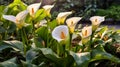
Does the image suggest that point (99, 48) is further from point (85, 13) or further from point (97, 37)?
point (85, 13)

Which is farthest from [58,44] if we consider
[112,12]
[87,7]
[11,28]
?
[87,7]

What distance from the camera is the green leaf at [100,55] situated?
2.04 m

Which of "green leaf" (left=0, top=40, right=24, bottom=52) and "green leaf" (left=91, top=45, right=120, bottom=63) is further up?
"green leaf" (left=0, top=40, right=24, bottom=52)

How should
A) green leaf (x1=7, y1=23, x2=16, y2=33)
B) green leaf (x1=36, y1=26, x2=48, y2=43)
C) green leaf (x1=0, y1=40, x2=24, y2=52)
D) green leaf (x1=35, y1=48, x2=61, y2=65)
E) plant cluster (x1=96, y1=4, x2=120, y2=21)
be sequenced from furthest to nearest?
plant cluster (x1=96, y1=4, x2=120, y2=21) → green leaf (x1=7, y1=23, x2=16, y2=33) → green leaf (x1=36, y1=26, x2=48, y2=43) → green leaf (x1=0, y1=40, x2=24, y2=52) → green leaf (x1=35, y1=48, x2=61, y2=65)

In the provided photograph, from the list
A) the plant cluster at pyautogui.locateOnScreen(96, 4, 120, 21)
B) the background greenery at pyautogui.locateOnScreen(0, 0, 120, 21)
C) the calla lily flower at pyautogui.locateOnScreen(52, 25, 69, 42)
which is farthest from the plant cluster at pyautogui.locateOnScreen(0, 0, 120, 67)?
the background greenery at pyautogui.locateOnScreen(0, 0, 120, 21)

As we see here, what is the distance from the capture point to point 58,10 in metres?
9.26

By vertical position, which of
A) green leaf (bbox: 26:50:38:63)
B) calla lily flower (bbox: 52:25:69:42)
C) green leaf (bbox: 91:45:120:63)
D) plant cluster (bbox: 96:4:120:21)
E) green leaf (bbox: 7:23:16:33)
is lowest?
plant cluster (bbox: 96:4:120:21)

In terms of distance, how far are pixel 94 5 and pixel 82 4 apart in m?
0.31

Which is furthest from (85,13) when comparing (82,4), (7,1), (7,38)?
(7,38)

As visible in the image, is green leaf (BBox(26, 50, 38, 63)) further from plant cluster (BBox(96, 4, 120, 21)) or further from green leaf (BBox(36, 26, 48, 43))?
plant cluster (BBox(96, 4, 120, 21))

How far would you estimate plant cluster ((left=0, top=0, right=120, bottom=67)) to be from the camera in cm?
208

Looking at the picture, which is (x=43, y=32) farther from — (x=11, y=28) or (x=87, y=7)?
(x=87, y=7)

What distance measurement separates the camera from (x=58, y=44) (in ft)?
7.37

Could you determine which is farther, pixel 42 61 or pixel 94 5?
pixel 94 5
